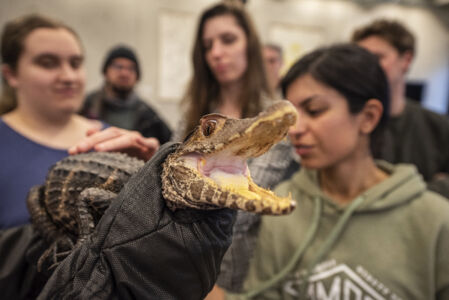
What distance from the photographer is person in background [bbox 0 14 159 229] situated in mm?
1072

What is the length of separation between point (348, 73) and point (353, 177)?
43 centimetres

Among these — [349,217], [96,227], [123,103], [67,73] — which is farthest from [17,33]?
[349,217]

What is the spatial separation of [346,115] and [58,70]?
115cm

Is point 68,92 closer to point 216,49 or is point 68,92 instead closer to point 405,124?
point 216,49

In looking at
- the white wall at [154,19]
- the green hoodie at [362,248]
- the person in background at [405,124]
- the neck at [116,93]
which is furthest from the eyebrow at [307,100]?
the white wall at [154,19]

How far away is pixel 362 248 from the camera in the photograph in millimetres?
1128

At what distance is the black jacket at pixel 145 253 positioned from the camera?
54 centimetres

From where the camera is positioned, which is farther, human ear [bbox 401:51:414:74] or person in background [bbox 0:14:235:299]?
human ear [bbox 401:51:414:74]

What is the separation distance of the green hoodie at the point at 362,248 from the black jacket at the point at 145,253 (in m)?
0.64

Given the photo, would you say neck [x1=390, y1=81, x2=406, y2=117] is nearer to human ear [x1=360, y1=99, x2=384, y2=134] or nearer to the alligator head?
human ear [x1=360, y1=99, x2=384, y2=134]

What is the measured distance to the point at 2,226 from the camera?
983 millimetres

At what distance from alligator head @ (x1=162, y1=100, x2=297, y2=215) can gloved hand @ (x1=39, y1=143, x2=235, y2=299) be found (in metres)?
0.04

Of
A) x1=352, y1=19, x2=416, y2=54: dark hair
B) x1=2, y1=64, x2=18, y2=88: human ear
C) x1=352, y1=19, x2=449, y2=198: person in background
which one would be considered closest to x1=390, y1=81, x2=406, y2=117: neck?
x1=352, y1=19, x2=449, y2=198: person in background

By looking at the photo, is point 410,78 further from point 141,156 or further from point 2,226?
point 2,226
